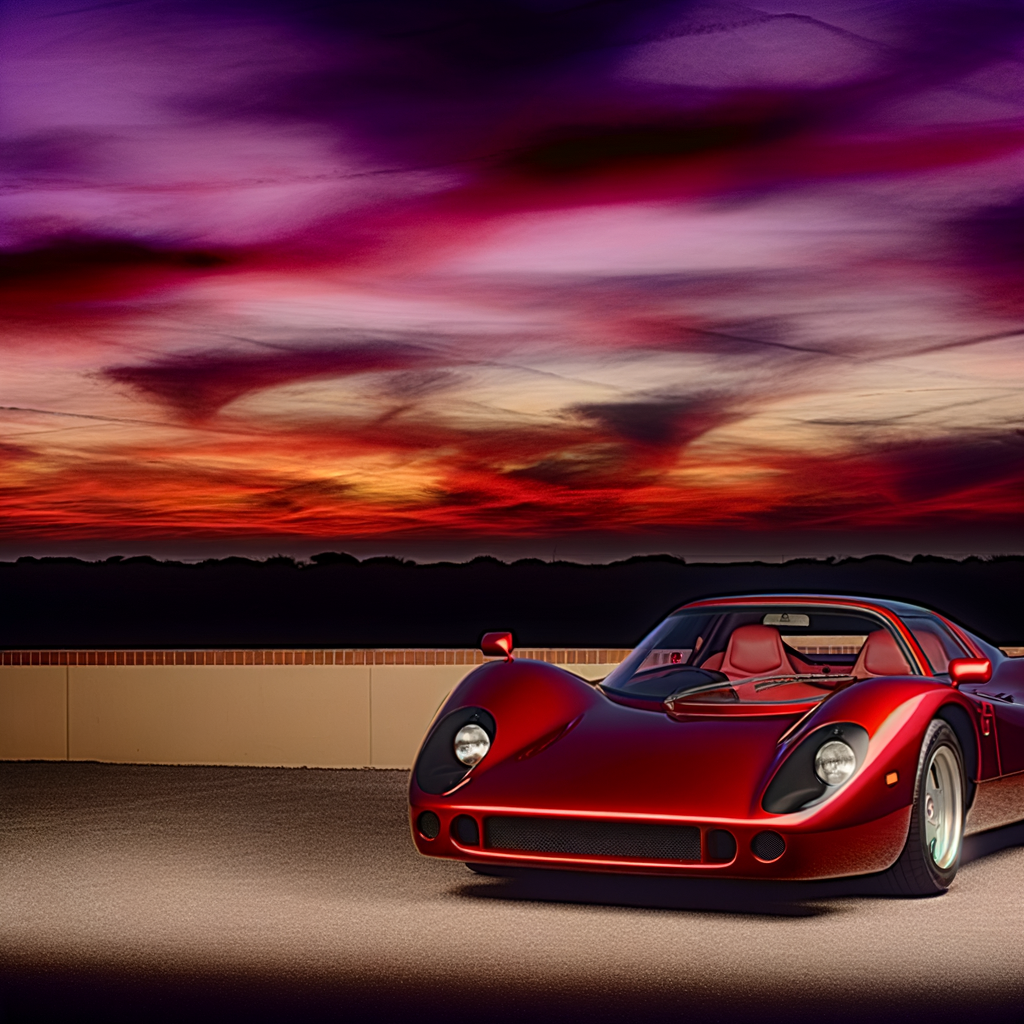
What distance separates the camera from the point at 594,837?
21.2 ft

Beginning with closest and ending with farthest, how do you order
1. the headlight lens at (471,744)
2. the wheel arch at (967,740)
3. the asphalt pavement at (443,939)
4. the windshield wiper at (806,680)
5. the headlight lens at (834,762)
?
the asphalt pavement at (443,939)
the headlight lens at (834,762)
the headlight lens at (471,744)
the wheel arch at (967,740)
the windshield wiper at (806,680)

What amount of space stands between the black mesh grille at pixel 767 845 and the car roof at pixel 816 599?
1972 millimetres

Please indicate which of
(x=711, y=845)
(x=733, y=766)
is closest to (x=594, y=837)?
(x=711, y=845)

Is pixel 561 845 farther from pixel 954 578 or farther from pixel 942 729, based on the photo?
pixel 954 578

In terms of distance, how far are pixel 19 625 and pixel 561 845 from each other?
66.5 meters

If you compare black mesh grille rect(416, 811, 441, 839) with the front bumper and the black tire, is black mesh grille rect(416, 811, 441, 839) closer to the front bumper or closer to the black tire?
the front bumper

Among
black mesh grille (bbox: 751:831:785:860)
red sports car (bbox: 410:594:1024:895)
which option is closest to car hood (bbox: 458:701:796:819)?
red sports car (bbox: 410:594:1024:895)

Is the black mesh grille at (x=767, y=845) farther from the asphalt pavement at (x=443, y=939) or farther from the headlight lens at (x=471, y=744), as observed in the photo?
the headlight lens at (x=471, y=744)

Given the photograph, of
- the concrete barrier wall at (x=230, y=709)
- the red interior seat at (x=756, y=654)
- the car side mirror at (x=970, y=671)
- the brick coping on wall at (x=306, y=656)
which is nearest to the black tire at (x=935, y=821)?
the car side mirror at (x=970, y=671)

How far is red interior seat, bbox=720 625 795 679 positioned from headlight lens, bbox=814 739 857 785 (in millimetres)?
1824

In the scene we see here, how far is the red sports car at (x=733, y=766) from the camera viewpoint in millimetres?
6320

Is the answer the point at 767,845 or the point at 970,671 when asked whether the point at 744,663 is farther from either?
the point at 767,845

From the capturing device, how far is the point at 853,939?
6.00m

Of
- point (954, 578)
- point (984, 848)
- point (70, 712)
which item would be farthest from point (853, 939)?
point (954, 578)
